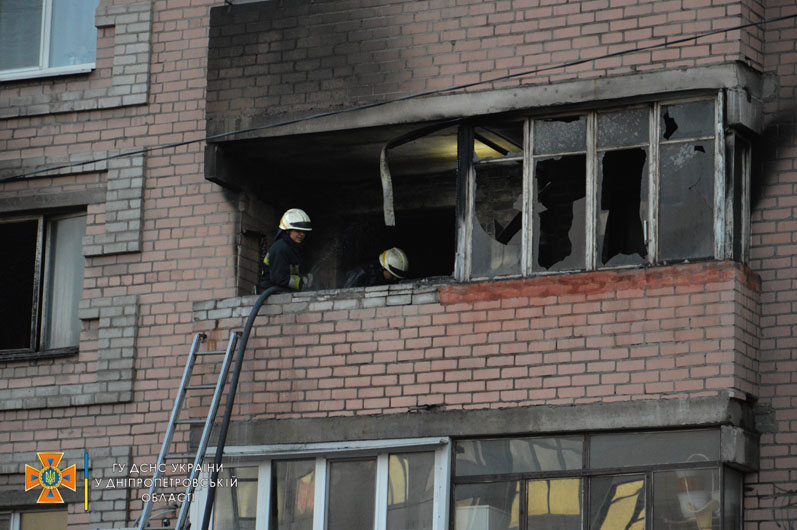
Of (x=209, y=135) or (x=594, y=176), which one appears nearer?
(x=594, y=176)

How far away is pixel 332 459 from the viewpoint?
1289 cm

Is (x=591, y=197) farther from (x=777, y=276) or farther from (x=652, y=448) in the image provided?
(x=652, y=448)

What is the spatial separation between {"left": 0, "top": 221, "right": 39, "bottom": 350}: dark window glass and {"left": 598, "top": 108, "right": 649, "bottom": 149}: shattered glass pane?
18.3 feet

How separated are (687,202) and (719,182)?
0.96 feet

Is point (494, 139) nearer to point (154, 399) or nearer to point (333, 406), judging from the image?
point (333, 406)

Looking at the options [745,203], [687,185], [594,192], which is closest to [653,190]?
[687,185]

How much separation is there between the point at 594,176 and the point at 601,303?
105 centimetres

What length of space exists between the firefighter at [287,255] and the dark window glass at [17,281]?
7.79ft

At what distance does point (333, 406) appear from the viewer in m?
12.9

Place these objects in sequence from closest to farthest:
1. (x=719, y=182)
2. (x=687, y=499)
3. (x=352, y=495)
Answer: (x=687, y=499)
(x=719, y=182)
(x=352, y=495)

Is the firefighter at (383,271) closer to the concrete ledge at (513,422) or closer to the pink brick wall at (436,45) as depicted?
the pink brick wall at (436,45)

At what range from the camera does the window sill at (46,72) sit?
15.0 meters

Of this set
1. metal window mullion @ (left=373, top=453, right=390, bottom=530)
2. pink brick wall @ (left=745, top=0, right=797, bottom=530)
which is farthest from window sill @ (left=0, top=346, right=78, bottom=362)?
pink brick wall @ (left=745, top=0, right=797, bottom=530)

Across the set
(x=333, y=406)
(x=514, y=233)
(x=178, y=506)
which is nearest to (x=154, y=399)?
(x=178, y=506)
